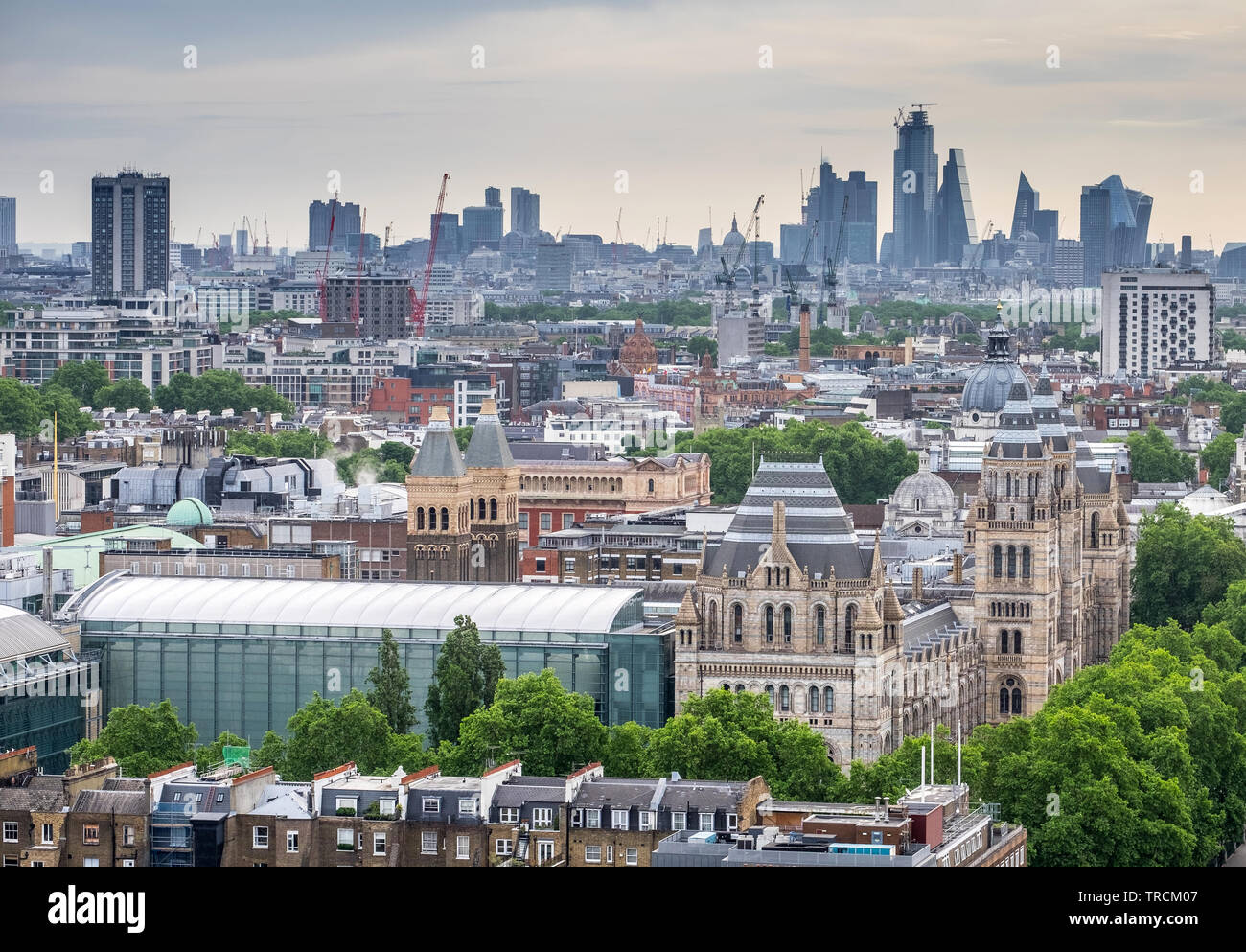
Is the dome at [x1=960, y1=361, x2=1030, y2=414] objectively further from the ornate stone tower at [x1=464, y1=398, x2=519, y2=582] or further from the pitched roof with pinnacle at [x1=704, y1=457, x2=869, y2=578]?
the pitched roof with pinnacle at [x1=704, y1=457, x2=869, y2=578]

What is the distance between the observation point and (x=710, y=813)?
59312 mm

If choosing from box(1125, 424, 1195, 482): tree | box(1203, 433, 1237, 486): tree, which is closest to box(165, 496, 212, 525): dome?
box(1125, 424, 1195, 482): tree

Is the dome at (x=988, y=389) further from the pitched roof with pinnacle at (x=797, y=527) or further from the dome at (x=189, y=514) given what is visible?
the pitched roof with pinnacle at (x=797, y=527)

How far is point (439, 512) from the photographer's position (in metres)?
98.3

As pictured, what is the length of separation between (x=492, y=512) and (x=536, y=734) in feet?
99.3

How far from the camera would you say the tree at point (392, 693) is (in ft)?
245

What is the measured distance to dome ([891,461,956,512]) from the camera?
4734 inches

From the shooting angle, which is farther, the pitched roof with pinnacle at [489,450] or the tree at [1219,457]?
the tree at [1219,457]

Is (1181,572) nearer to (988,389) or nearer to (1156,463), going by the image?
(988,389)

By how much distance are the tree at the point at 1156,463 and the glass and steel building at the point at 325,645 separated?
3649 inches

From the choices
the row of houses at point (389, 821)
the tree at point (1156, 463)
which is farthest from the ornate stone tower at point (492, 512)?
the tree at point (1156, 463)

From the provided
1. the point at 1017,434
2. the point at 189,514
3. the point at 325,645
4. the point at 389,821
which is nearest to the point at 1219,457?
the point at 189,514
